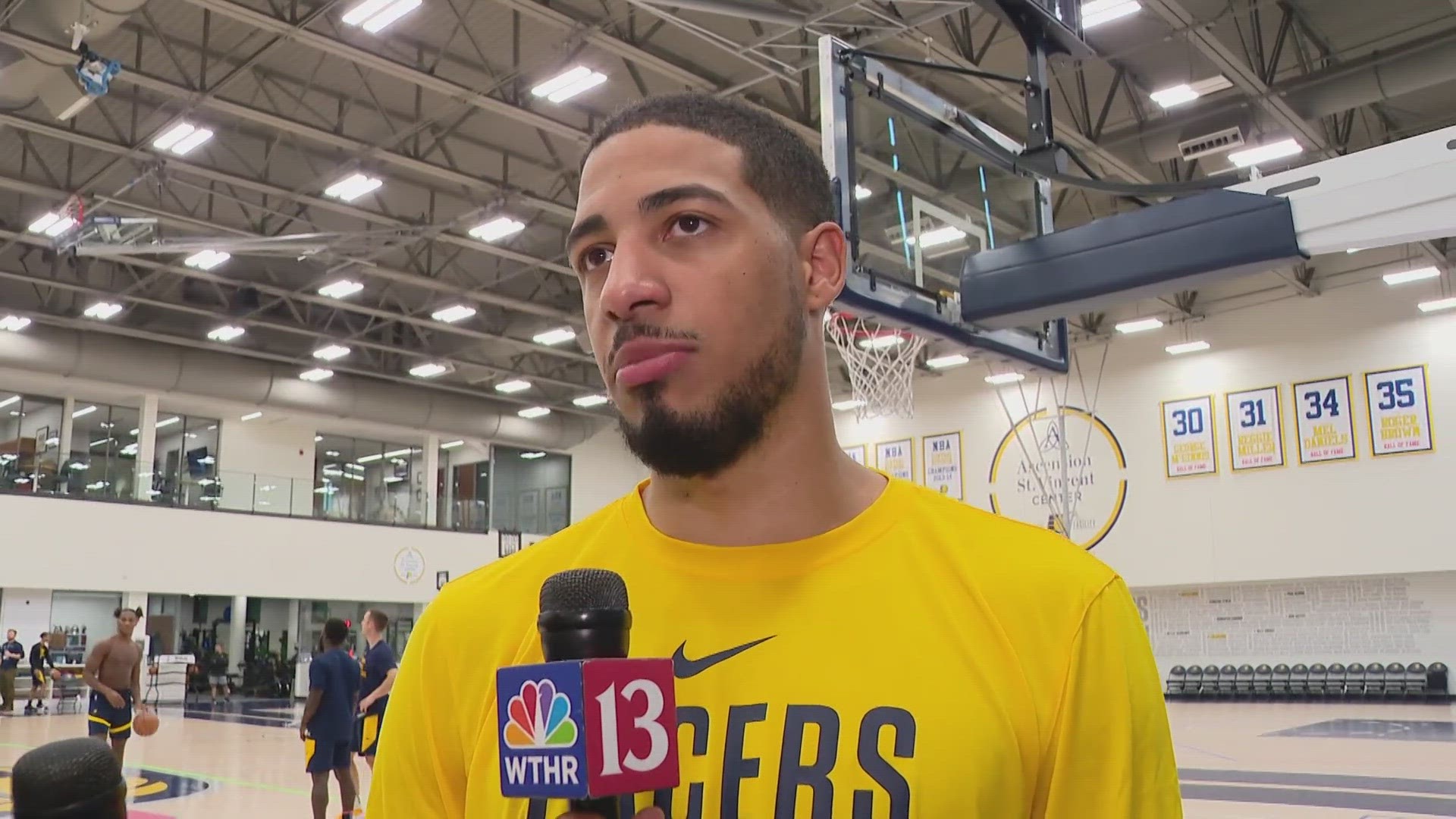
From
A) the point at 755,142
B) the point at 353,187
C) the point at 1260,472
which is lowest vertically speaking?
the point at 755,142

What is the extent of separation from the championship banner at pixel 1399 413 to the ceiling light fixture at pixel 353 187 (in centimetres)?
1683

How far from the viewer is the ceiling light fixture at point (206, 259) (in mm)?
18438

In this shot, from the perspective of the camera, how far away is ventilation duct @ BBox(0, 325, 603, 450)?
70.4ft

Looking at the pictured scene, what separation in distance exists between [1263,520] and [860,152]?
16970 mm

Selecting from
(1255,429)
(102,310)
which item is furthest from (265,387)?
(1255,429)

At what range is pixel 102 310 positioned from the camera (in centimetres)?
2098

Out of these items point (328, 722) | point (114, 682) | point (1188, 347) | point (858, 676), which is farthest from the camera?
point (1188, 347)

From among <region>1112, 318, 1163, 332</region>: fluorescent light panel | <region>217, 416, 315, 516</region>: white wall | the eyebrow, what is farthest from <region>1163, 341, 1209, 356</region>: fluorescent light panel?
the eyebrow

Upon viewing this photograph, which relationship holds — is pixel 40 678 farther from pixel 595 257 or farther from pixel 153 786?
pixel 595 257

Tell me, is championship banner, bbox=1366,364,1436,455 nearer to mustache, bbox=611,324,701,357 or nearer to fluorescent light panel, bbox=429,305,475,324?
fluorescent light panel, bbox=429,305,475,324

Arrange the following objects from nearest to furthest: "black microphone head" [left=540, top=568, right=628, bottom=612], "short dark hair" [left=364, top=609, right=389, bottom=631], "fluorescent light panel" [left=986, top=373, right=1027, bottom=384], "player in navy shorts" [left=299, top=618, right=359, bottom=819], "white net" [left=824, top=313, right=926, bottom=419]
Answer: "black microphone head" [left=540, top=568, right=628, bottom=612] < "player in navy shorts" [left=299, top=618, right=359, bottom=819] < "short dark hair" [left=364, top=609, right=389, bottom=631] < "white net" [left=824, top=313, right=926, bottom=419] < "fluorescent light panel" [left=986, top=373, right=1027, bottom=384]

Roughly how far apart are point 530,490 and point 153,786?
19.7 meters

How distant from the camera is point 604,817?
1086 millimetres

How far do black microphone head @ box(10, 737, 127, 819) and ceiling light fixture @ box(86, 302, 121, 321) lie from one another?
22.0 m
